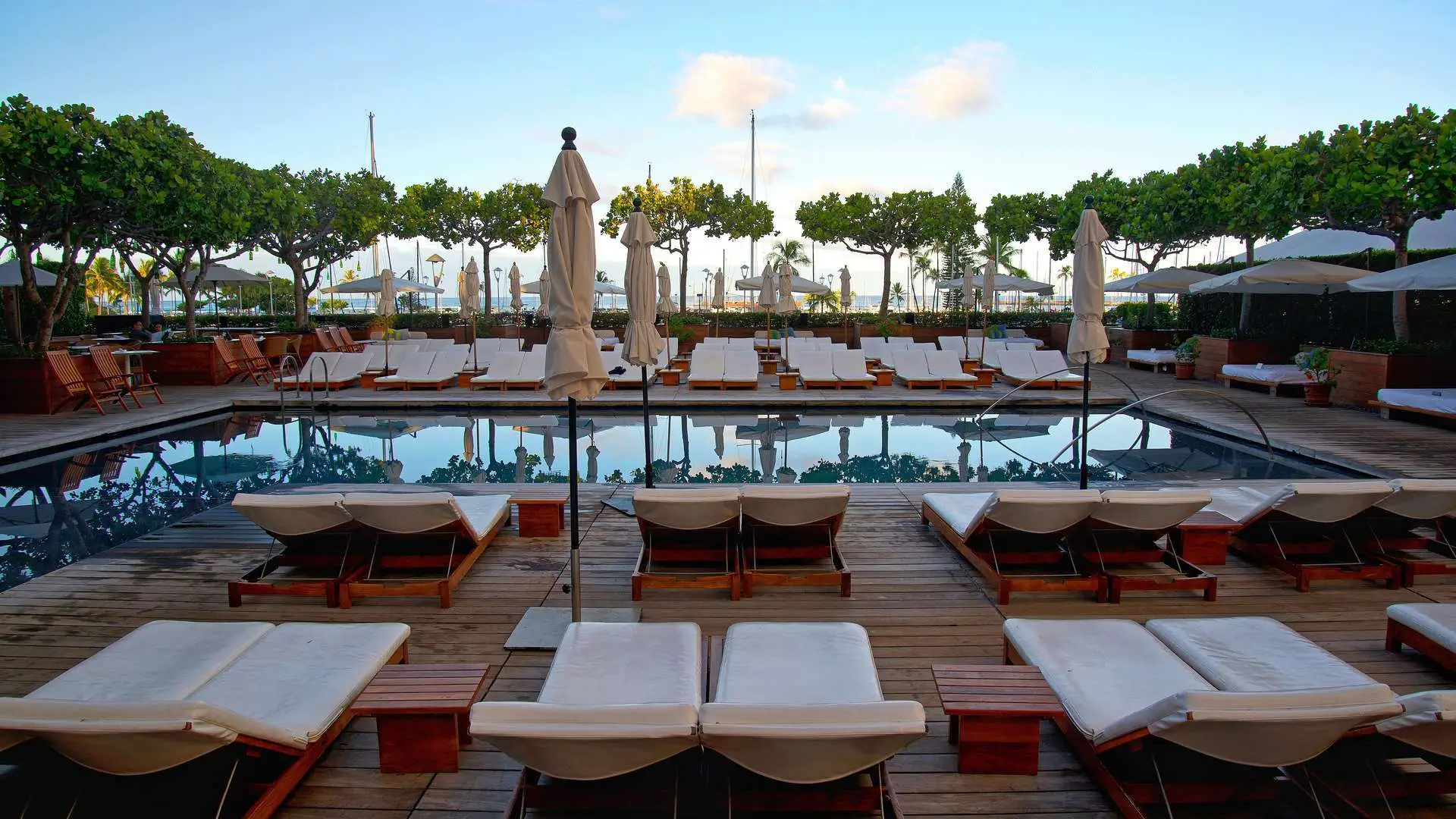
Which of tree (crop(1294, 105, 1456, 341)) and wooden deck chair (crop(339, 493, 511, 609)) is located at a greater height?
tree (crop(1294, 105, 1456, 341))

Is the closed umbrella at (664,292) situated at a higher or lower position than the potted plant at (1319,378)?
higher

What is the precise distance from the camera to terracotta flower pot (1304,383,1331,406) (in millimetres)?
10664

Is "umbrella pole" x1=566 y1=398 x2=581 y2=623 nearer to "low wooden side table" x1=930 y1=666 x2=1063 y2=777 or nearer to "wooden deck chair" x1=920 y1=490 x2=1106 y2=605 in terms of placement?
"low wooden side table" x1=930 y1=666 x2=1063 y2=777

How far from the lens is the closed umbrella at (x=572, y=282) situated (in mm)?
3361

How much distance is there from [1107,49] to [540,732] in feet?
50.8

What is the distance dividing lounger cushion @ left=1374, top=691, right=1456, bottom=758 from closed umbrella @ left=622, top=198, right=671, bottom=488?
13.0ft

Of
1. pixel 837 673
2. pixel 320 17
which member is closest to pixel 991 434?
pixel 837 673

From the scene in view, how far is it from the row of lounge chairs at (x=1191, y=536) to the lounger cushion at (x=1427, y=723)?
1.89 metres

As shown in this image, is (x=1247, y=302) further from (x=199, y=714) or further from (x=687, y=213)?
(x=687, y=213)

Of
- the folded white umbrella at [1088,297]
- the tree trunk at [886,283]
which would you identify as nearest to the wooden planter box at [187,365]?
the folded white umbrella at [1088,297]

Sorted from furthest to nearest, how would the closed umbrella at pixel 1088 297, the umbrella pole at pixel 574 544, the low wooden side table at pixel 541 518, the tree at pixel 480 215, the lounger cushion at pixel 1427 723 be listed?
the tree at pixel 480 215
the closed umbrella at pixel 1088 297
the low wooden side table at pixel 541 518
the umbrella pole at pixel 574 544
the lounger cushion at pixel 1427 723

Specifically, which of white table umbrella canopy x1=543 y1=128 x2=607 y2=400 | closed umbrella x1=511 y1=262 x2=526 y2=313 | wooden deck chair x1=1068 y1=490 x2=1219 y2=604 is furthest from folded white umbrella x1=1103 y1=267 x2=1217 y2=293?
white table umbrella canopy x1=543 y1=128 x2=607 y2=400

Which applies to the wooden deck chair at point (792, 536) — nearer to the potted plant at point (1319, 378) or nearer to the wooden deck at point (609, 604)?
the wooden deck at point (609, 604)

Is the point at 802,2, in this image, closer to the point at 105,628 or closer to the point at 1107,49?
the point at 1107,49
